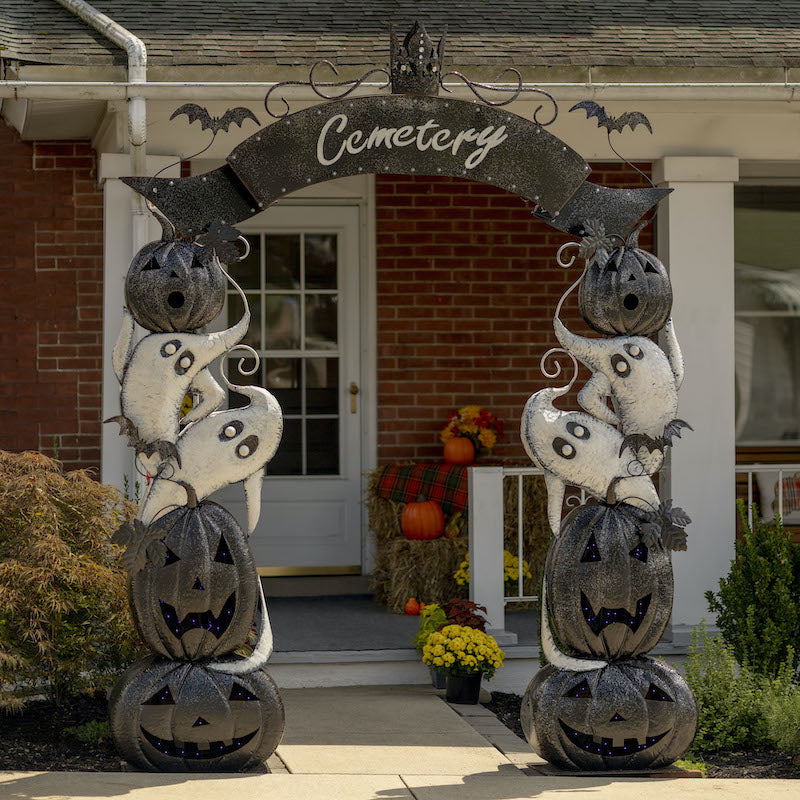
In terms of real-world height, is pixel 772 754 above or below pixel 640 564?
below

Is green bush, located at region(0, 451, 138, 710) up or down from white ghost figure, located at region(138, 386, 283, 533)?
down

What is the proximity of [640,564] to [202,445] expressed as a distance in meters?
1.73

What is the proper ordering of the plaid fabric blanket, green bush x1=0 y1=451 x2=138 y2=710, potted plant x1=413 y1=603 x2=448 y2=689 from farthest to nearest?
the plaid fabric blanket
potted plant x1=413 y1=603 x2=448 y2=689
green bush x1=0 y1=451 x2=138 y2=710

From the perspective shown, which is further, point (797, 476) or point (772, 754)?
A: point (797, 476)

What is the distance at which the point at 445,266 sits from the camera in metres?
8.61

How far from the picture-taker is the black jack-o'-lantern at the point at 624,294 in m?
4.81

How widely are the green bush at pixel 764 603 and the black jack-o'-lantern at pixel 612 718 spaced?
149 cm

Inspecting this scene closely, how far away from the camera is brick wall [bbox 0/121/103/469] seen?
8109mm

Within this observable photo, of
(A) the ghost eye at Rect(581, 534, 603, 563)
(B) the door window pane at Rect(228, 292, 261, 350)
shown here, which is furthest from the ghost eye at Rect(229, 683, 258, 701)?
(B) the door window pane at Rect(228, 292, 261, 350)

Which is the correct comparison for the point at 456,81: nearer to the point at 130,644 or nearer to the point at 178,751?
the point at 130,644

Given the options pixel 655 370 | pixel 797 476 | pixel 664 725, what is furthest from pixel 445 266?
pixel 664 725

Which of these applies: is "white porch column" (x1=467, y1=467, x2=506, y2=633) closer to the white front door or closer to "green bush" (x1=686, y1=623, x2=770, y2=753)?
"green bush" (x1=686, y1=623, x2=770, y2=753)

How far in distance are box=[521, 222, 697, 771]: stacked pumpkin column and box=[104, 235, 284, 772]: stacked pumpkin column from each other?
109 cm

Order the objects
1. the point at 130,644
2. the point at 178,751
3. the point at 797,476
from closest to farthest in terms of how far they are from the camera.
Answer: the point at 178,751 < the point at 130,644 < the point at 797,476
